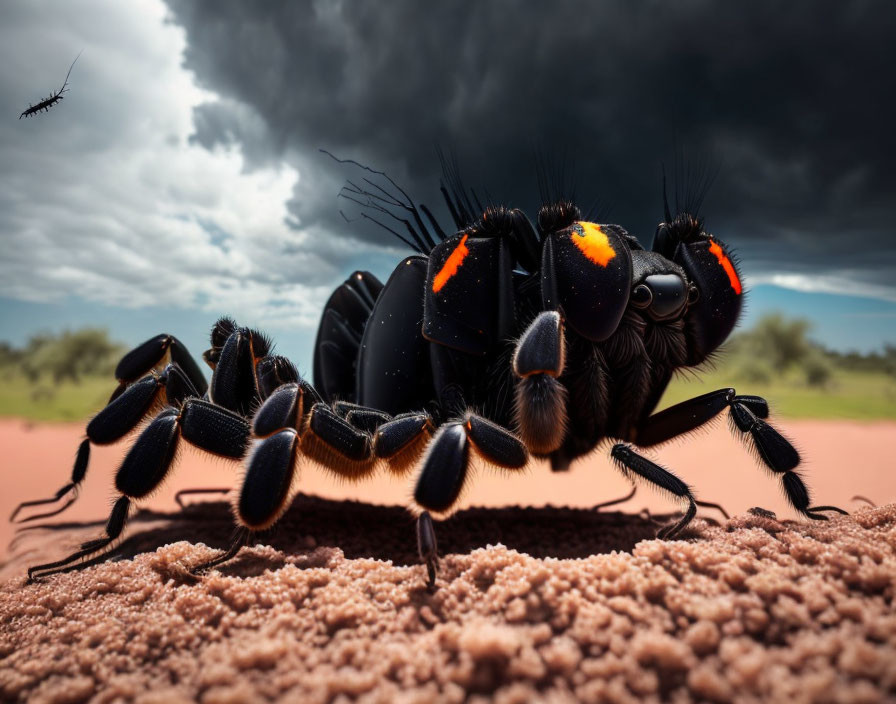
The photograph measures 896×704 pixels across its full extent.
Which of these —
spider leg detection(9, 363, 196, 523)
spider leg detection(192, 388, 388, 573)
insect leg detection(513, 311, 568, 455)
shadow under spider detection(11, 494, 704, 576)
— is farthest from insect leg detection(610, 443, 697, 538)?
spider leg detection(9, 363, 196, 523)

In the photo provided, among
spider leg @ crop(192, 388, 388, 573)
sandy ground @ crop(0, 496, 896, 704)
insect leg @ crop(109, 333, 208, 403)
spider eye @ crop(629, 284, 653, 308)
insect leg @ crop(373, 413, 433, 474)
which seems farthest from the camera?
insect leg @ crop(109, 333, 208, 403)

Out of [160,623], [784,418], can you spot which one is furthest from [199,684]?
[784,418]

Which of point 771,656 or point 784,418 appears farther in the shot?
point 784,418

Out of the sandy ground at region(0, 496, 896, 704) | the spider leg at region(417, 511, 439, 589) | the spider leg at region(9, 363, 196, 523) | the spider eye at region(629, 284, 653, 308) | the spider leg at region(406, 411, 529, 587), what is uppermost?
the spider eye at region(629, 284, 653, 308)

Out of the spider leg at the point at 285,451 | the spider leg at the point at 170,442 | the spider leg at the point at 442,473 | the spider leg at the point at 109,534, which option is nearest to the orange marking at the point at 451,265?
the spider leg at the point at 285,451

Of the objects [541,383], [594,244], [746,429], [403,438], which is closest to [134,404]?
[403,438]

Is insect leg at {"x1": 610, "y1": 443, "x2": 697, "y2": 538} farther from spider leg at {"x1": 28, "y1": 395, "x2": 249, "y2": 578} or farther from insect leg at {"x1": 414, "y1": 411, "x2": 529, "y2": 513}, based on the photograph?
spider leg at {"x1": 28, "y1": 395, "x2": 249, "y2": 578}

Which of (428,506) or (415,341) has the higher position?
(415,341)

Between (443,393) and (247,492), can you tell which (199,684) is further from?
(443,393)

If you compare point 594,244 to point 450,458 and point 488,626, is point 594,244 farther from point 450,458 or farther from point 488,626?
point 488,626
